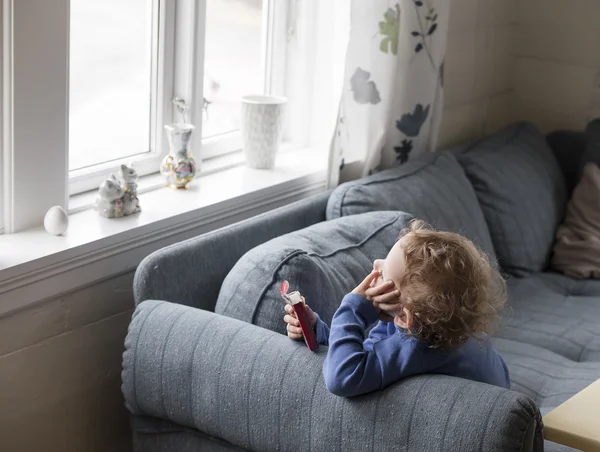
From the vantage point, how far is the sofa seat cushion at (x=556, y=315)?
2.43 m

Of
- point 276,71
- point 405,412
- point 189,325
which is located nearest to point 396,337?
point 405,412

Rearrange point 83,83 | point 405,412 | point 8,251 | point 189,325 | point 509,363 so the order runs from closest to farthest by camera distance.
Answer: point 405,412
point 189,325
point 8,251
point 83,83
point 509,363

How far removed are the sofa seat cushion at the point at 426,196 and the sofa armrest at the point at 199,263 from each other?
265mm

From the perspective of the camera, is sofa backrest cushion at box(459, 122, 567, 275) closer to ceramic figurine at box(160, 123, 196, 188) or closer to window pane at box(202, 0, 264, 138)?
window pane at box(202, 0, 264, 138)

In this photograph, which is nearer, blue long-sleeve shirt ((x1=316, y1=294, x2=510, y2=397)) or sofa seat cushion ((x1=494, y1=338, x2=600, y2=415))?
blue long-sleeve shirt ((x1=316, y1=294, x2=510, y2=397))

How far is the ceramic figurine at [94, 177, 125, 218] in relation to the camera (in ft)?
6.64

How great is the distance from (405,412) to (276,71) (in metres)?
1.58

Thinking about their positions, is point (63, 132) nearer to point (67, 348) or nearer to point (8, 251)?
point (8, 251)

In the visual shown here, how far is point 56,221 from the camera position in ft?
6.16

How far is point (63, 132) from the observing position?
6.36ft

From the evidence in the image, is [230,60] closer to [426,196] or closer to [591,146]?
[426,196]

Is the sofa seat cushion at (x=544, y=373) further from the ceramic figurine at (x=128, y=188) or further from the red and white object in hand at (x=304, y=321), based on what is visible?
the ceramic figurine at (x=128, y=188)

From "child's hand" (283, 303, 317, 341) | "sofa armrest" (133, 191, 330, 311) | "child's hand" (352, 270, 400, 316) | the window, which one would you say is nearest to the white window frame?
the window

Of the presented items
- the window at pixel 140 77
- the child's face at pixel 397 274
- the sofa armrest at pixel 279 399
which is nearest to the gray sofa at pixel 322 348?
the sofa armrest at pixel 279 399
